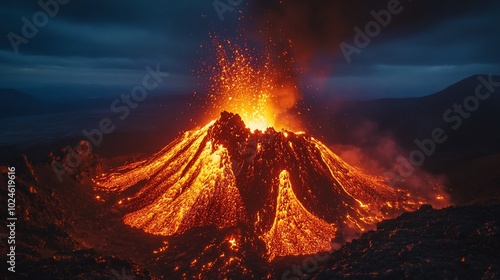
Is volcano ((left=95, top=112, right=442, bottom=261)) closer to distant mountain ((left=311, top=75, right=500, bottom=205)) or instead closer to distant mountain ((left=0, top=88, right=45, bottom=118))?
distant mountain ((left=311, top=75, right=500, bottom=205))

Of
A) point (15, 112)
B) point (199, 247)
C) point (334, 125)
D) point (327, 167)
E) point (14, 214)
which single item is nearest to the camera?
point (14, 214)

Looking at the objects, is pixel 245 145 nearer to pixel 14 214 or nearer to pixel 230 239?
pixel 230 239

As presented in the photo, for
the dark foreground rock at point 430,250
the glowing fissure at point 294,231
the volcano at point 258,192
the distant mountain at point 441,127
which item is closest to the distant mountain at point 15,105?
the distant mountain at point 441,127

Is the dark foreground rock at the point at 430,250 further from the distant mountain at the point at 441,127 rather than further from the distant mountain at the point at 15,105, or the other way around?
the distant mountain at the point at 15,105

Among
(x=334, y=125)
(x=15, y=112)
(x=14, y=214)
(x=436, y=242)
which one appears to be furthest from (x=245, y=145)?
(x=15, y=112)

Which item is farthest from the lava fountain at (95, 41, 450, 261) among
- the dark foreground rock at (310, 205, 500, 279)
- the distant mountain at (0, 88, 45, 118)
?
the distant mountain at (0, 88, 45, 118)
